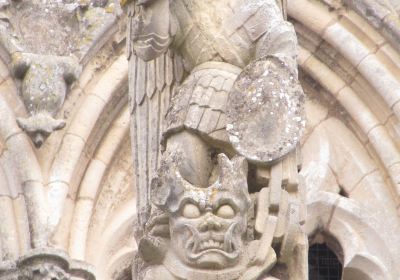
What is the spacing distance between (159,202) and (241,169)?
0.38m

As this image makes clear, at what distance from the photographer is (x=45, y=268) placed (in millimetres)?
Result: 17859

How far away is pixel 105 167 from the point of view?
19.0 metres

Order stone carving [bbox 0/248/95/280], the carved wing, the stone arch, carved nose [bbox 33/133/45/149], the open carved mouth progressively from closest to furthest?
1. the open carved mouth
2. the carved wing
3. stone carving [bbox 0/248/95/280]
4. carved nose [bbox 33/133/45/149]
5. the stone arch

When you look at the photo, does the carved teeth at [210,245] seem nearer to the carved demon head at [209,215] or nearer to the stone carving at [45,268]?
the carved demon head at [209,215]

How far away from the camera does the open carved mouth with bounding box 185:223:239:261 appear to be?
13312mm

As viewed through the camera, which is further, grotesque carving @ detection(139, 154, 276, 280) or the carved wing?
the carved wing

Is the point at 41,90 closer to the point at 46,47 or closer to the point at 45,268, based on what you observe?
the point at 46,47

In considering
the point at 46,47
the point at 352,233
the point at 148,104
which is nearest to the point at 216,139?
the point at 148,104

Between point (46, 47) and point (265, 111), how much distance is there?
5626mm

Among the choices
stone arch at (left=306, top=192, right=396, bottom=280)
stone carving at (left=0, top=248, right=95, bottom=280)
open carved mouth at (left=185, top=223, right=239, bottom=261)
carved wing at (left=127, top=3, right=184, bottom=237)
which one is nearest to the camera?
open carved mouth at (left=185, top=223, right=239, bottom=261)

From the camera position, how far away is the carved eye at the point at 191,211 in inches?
528

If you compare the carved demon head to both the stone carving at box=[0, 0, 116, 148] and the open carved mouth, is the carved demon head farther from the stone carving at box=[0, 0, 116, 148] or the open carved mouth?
the stone carving at box=[0, 0, 116, 148]

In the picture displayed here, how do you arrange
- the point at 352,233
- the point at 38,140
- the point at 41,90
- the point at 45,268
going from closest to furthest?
1. the point at 45,268
2. the point at 38,140
3. the point at 41,90
4. the point at 352,233

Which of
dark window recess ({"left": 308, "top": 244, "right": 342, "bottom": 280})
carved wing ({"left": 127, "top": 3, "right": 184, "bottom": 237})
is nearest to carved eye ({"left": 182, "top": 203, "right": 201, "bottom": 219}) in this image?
carved wing ({"left": 127, "top": 3, "right": 184, "bottom": 237})
